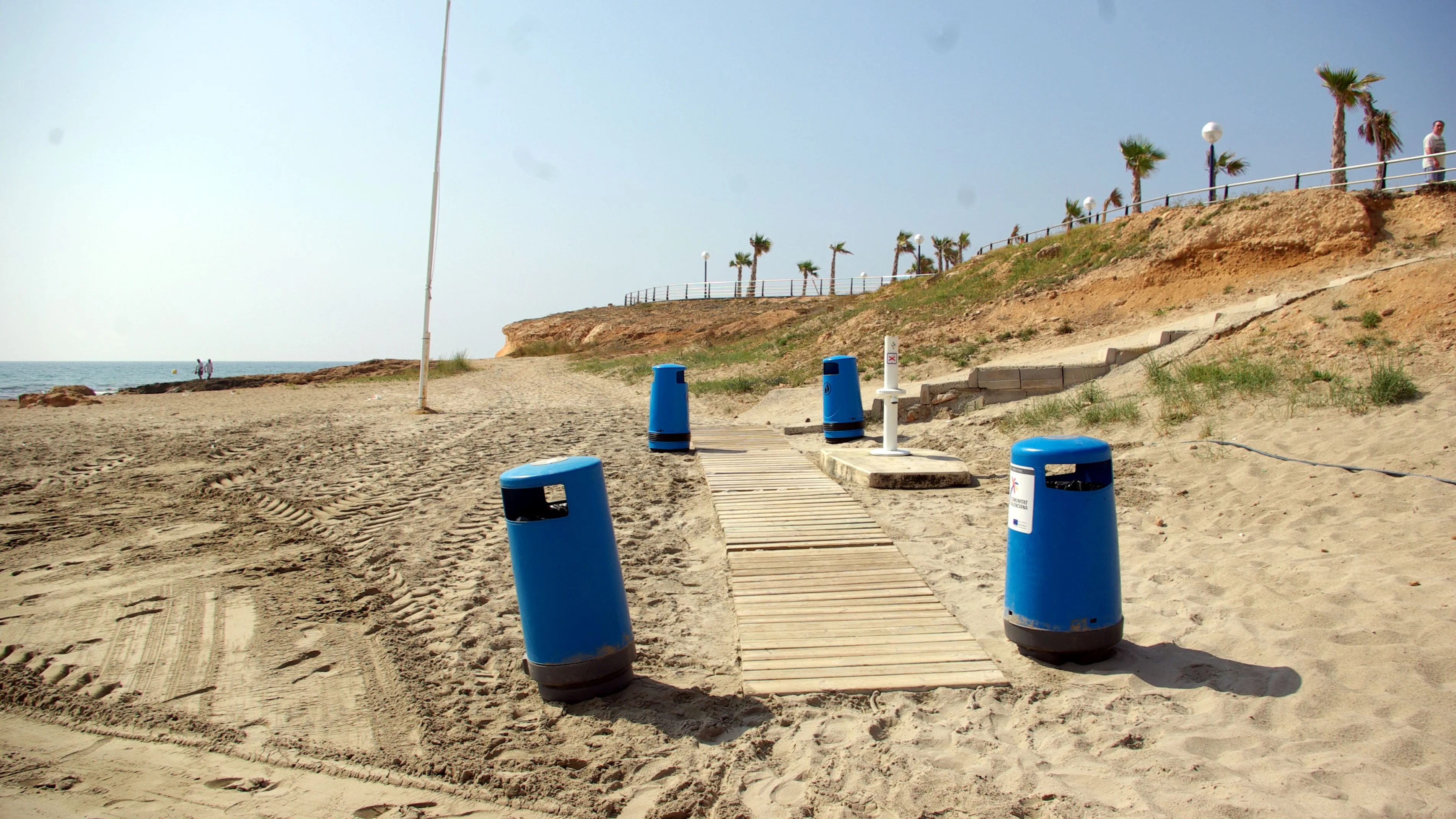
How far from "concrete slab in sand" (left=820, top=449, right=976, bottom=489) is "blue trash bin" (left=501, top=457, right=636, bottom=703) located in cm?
448

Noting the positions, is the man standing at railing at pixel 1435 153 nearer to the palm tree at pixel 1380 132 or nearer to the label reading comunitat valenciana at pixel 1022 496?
the palm tree at pixel 1380 132

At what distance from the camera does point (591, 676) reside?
356 cm

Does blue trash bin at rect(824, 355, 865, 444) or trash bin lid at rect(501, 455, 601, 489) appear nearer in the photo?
trash bin lid at rect(501, 455, 601, 489)

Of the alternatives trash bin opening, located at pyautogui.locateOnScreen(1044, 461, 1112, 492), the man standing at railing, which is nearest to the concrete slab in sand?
trash bin opening, located at pyautogui.locateOnScreen(1044, 461, 1112, 492)

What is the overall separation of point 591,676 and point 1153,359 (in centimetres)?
1057

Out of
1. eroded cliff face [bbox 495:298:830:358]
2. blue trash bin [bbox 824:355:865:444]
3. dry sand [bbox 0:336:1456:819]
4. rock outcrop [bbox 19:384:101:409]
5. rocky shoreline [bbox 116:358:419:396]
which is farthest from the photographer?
eroded cliff face [bbox 495:298:830:358]

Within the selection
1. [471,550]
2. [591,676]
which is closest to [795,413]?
[471,550]

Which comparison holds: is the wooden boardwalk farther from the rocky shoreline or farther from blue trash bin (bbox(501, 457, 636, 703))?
the rocky shoreline

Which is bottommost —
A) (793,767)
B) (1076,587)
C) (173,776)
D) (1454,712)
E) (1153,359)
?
(173,776)

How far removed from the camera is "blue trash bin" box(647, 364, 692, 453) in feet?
32.7

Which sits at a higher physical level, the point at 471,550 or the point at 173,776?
the point at 471,550

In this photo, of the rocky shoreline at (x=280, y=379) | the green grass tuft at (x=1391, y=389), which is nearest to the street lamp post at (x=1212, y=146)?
the green grass tuft at (x=1391, y=389)

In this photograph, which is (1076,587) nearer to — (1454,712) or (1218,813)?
(1218,813)

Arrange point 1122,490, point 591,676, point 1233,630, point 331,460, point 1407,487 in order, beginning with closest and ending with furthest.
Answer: point 591,676, point 1233,630, point 1407,487, point 1122,490, point 331,460
